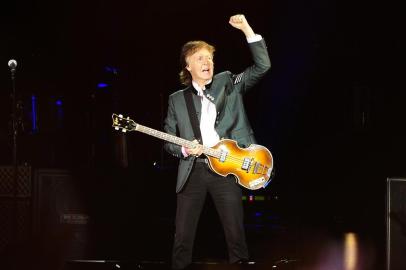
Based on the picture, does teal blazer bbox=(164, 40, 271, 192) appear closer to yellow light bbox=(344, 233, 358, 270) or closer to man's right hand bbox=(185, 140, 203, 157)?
man's right hand bbox=(185, 140, 203, 157)

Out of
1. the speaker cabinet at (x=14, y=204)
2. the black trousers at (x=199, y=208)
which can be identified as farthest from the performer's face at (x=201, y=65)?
the speaker cabinet at (x=14, y=204)

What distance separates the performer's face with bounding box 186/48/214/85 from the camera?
4.29m

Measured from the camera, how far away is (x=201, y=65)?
4297 millimetres

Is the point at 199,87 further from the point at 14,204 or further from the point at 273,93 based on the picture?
the point at 273,93

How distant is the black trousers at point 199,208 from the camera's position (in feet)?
13.6

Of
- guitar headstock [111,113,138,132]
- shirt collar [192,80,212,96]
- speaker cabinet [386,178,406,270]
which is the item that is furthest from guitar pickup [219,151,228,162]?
speaker cabinet [386,178,406,270]

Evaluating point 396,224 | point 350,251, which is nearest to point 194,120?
point 396,224

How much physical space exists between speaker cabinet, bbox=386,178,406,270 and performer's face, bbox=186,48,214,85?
1764mm

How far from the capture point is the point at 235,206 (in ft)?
13.7

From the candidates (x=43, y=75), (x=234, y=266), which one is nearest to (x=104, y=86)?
(x=43, y=75)

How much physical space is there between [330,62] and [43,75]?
6.59m

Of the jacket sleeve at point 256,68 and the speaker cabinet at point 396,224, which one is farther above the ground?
the jacket sleeve at point 256,68

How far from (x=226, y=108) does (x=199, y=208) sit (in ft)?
2.81

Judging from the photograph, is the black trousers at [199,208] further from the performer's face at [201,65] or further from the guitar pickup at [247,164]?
the performer's face at [201,65]
